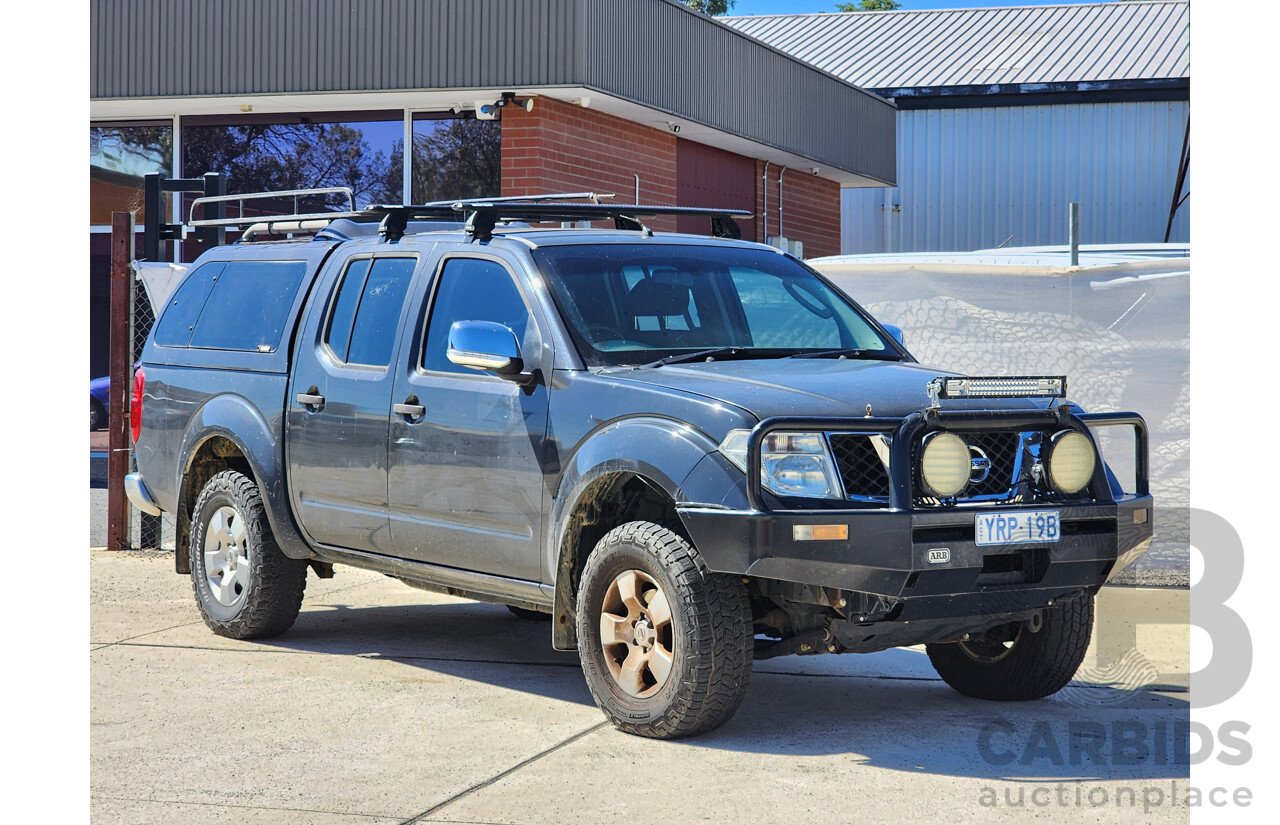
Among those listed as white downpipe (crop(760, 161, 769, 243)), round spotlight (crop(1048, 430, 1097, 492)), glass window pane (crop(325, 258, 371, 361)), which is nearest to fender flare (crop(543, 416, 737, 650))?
round spotlight (crop(1048, 430, 1097, 492))

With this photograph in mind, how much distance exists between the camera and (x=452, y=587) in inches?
263

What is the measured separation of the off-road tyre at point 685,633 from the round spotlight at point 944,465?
2.61ft

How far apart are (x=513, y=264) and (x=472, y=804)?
2.48m

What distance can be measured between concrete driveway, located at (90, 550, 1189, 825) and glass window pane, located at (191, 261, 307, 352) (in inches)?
61.2

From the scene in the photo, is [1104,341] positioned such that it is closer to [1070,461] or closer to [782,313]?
[782,313]

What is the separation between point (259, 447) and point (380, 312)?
1.02 metres

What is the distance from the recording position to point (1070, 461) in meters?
5.50

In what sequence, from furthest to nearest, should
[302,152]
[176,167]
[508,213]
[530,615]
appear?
1. [176,167]
2. [302,152]
3. [530,615]
4. [508,213]

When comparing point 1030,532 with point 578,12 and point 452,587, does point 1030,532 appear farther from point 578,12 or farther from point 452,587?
point 578,12

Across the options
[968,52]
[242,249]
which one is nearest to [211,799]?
[242,249]

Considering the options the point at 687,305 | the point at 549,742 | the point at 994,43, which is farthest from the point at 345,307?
the point at 994,43

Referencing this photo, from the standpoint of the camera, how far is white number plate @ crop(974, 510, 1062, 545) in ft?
17.0

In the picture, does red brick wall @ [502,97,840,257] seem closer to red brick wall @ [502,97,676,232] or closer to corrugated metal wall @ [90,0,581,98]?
red brick wall @ [502,97,676,232]

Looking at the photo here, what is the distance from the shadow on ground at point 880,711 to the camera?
533cm
